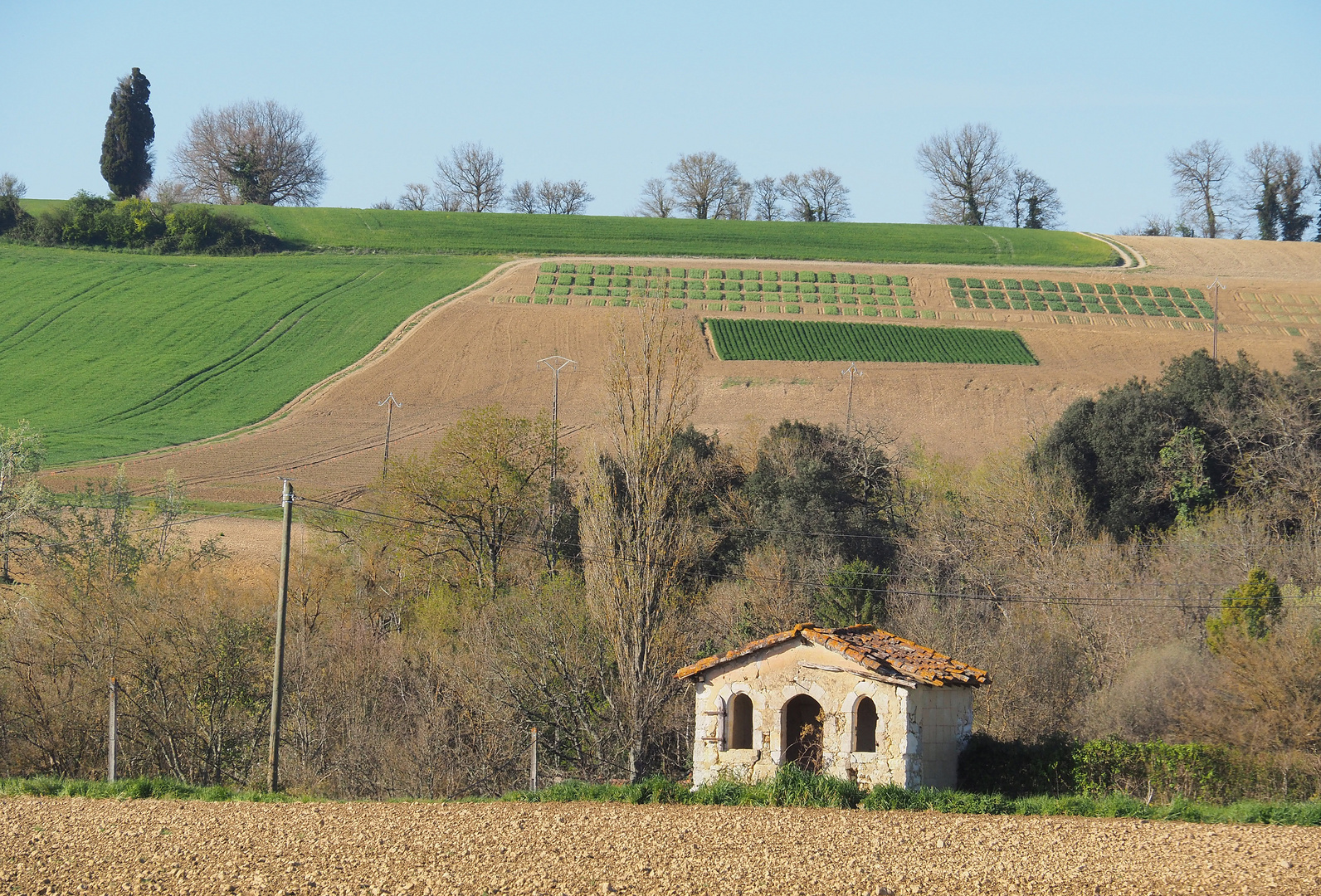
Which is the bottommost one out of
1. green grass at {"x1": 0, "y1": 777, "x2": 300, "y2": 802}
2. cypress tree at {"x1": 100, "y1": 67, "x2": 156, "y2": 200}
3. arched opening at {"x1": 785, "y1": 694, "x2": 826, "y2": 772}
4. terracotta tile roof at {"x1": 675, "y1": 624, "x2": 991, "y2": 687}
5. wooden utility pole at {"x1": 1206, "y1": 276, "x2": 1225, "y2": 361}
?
green grass at {"x1": 0, "y1": 777, "x2": 300, "y2": 802}

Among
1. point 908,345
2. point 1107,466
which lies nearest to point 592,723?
point 1107,466

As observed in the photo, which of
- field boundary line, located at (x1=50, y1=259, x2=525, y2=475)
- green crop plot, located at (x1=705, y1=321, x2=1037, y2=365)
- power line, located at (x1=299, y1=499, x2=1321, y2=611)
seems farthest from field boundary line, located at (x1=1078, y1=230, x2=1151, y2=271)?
power line, located at (x1=299, y1=499, x2=1321, y2=611)

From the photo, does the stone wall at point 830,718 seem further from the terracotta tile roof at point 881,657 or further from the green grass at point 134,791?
the green grass at point 134,791

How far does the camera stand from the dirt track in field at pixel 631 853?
11.3 meters

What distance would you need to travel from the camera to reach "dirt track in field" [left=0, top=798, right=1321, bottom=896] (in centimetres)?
1127

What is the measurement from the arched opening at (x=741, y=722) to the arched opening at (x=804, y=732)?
672 mm

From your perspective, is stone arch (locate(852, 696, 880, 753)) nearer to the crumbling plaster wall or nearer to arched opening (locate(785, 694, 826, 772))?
arched opening (locate(785, 694, 826, 772))

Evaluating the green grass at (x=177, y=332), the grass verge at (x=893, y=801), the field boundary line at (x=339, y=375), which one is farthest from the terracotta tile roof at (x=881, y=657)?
the green grass at (x=177, y=332)

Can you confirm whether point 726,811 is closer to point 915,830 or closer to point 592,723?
point 915,830

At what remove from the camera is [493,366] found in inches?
2477

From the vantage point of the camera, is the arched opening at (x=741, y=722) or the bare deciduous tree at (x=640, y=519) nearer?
the arched opening at (x=741, y=722)

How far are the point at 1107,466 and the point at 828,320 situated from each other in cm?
3382

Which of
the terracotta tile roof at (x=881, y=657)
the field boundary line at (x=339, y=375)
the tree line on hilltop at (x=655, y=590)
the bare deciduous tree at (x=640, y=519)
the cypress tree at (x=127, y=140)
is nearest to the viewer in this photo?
the terracotta tile roof at (x=881, y=657)

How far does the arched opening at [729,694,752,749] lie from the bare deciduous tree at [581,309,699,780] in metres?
5.36
